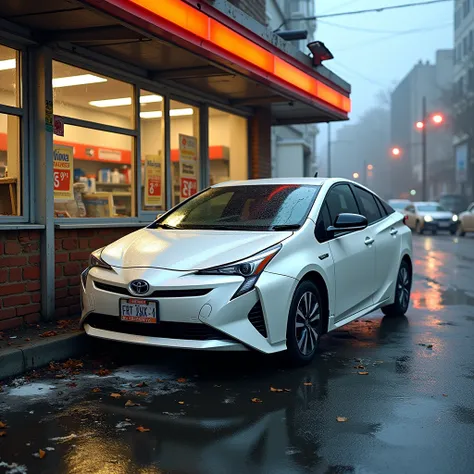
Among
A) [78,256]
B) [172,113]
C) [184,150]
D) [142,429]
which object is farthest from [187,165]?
[142,429]

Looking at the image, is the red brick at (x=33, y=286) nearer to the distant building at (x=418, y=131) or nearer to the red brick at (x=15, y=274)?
the red brick at (x=15, y=274)

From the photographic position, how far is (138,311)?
5219 millimetres

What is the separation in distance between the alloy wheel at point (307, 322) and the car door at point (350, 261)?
42 cm

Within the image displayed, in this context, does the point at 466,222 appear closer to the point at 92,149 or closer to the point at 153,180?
the point at 153,180

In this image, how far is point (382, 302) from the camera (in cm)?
743

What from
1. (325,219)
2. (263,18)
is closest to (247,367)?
(325,219)

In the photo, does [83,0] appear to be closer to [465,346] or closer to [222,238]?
[222,238]

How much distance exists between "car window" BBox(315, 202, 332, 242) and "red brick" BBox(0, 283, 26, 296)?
3119 millimetres

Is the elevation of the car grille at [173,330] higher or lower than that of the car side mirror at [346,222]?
lower

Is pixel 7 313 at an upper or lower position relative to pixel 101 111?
lower

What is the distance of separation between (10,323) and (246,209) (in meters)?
2.63

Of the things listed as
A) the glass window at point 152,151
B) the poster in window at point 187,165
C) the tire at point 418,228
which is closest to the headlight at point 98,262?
the glass window at point 152,151

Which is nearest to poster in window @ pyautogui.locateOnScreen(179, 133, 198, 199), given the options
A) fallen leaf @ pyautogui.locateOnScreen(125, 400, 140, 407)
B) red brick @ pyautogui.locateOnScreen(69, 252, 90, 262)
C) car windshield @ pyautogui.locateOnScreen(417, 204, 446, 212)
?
red brick @ pyautogui.locateOnScreen(69, 252, 90, 262)

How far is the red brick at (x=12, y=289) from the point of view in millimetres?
6664
